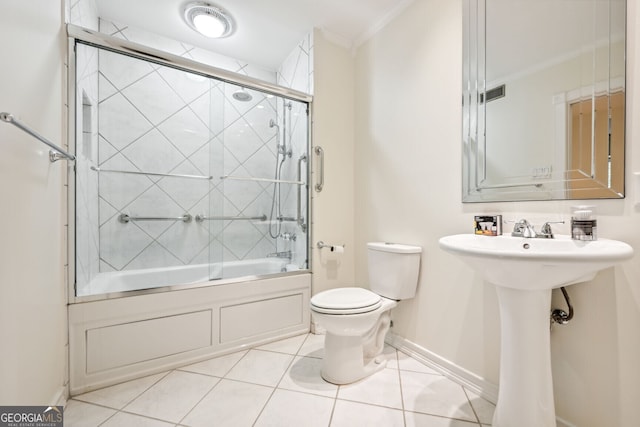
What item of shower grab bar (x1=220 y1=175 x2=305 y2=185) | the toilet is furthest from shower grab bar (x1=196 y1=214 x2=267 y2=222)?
the toilet

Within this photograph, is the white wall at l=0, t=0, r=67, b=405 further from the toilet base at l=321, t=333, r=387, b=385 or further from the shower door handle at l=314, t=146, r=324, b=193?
the shower door handle at l=314, t=146, r=324, b=193

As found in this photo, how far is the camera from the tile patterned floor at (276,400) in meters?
1.14

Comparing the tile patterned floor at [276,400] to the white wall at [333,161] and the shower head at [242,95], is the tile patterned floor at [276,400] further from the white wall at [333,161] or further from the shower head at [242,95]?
the shower head at [242,95]

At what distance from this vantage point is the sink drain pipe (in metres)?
1.02

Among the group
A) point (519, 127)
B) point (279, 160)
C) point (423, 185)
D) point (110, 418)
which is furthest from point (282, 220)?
point (519, 127)

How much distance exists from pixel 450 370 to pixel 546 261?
104 cm

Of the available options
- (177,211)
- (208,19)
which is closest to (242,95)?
(208,19)

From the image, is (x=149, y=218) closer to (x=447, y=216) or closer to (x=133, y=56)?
(x=133, y=56)

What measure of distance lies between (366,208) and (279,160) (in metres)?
0.83

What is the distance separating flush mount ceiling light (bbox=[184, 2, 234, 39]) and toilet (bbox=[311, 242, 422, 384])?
79.3 inches

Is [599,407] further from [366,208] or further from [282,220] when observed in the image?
[282,220]

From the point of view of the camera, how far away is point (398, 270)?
162cm

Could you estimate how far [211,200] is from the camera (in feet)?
6.56

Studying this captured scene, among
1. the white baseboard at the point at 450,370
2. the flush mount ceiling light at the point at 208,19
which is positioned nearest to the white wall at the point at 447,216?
the white baseboard at the point at 450,370
